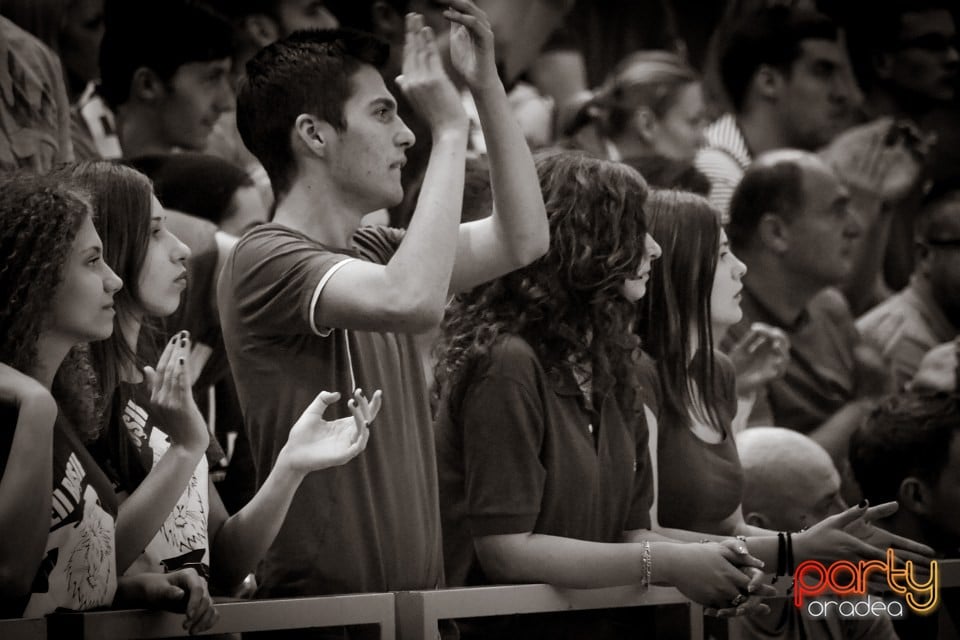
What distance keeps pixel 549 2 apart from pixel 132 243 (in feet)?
9.67

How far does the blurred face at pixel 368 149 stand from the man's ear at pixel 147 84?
1294 millimetres

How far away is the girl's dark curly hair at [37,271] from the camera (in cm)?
189

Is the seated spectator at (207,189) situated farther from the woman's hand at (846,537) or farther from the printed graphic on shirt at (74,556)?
the woman's hand at (846,537)

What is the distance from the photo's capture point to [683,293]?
8.87 ft

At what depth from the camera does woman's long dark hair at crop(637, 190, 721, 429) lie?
2.65m

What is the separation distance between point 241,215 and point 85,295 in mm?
1242

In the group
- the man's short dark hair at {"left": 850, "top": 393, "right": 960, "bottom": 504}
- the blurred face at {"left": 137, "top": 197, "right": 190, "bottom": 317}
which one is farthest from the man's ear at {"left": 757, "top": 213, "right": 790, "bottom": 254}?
the blurred face at {"left": 137, "top": 197, "right": 190, "bottom": 317}

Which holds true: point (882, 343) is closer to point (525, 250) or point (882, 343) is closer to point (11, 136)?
point (525, 250)

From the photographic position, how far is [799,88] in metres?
4.89

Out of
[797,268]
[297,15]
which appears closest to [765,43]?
[797,268]

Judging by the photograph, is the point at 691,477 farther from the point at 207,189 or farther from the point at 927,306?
the point at 927,306

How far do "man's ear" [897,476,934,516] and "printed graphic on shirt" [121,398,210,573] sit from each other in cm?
171

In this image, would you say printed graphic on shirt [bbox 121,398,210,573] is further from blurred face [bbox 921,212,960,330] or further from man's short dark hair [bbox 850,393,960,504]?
blurred face [bbox 921,212,960,330]

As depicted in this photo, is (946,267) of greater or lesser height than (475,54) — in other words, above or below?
below
